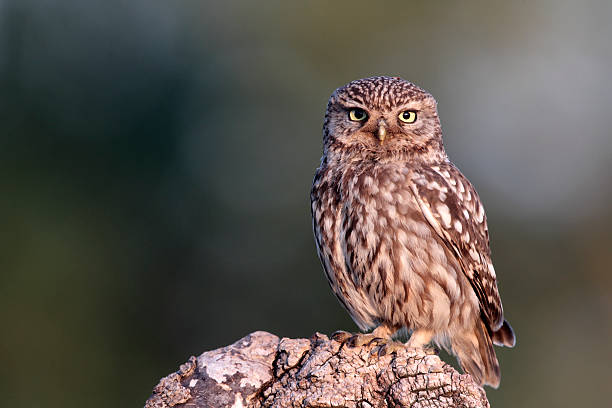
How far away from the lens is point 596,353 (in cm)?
793

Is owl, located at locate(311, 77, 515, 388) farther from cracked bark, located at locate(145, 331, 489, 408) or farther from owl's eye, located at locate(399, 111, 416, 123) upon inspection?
cracked bark, located at locate(145, 331, 489, 408)

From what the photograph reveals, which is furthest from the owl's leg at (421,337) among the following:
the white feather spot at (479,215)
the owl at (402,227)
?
the white feather spot at (479,215)

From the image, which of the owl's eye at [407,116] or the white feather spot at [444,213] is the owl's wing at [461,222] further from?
the owl's eye at [407,116]

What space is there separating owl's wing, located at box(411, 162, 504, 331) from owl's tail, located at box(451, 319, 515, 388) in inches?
2.9

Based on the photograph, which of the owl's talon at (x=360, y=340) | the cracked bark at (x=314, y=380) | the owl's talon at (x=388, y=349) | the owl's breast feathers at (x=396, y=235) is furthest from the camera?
the owl's breast feathers at (x=396, y=235)

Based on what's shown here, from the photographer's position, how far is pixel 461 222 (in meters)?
3.97

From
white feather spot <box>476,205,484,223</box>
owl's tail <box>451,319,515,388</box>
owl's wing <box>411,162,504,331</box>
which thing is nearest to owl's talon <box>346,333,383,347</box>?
owl's wing <box>411,162,504,331</box>

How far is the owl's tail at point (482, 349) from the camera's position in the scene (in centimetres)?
416

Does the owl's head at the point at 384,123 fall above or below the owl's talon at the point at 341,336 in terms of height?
above

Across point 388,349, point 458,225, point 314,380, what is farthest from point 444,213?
point 314,380

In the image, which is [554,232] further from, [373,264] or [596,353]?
[373,264]

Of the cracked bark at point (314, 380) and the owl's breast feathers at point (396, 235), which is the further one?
the owl's breast feathers at point (396, 235)

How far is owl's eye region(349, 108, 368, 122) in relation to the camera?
13.3 ft

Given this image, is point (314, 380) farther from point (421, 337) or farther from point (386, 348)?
point (421, 337)
